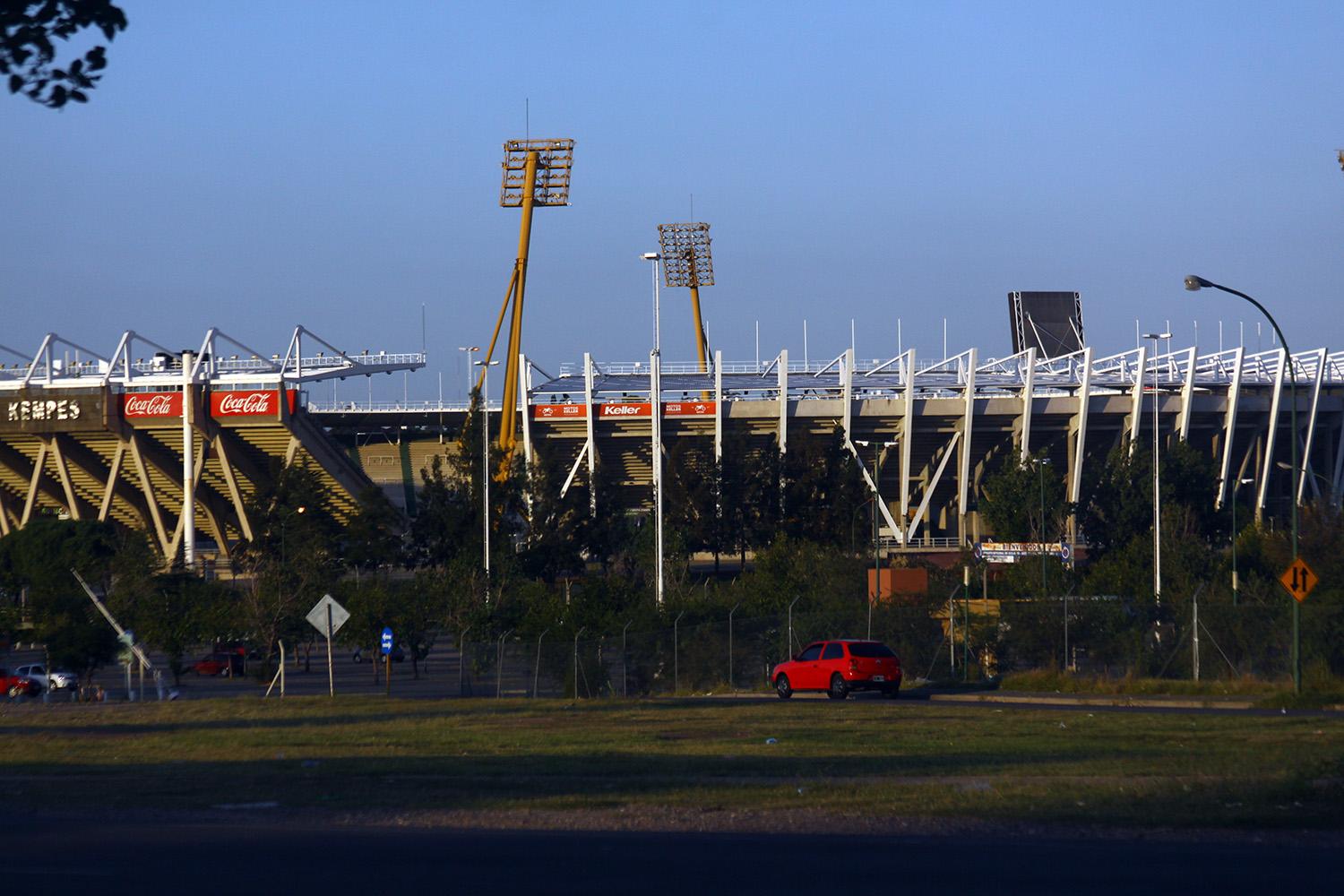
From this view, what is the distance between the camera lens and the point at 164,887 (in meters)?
9.93

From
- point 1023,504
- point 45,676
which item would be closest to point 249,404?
point 45,676

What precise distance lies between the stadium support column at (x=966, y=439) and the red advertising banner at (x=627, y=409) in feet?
58.2

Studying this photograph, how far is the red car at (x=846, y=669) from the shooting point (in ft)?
104

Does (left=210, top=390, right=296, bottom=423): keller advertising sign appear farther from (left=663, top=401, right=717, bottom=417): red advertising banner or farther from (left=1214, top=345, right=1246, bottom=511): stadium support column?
(left=1214, top=345, right=1246, bottom=511): stadium support column

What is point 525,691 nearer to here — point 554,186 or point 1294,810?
point 1294,810

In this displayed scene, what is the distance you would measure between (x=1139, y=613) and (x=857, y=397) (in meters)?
48.0

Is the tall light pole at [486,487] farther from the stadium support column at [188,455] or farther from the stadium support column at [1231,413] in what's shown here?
the stadium support column at [1231,413]

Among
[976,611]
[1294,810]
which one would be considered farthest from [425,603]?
[1294,810]

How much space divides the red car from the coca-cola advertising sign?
4557 centimetres

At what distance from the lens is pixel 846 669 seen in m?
31.8

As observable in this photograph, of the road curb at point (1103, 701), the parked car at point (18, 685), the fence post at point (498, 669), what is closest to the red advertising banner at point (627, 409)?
the parked car at point (18, 685)

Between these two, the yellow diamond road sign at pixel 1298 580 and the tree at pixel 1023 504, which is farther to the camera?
the tree at pixel 1023 504

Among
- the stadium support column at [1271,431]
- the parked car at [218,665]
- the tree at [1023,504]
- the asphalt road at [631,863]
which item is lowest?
the parked car at [218,665]

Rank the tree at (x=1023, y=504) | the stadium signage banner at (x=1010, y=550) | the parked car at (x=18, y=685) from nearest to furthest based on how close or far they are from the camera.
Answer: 1. the parked car at (x=18, y=685)
2. the stadium signage banner at (x=1010, y=550)
3. the tree at (x=1023, y=504)
